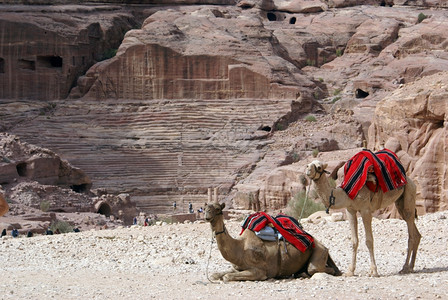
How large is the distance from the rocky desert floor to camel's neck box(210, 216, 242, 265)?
41 cm

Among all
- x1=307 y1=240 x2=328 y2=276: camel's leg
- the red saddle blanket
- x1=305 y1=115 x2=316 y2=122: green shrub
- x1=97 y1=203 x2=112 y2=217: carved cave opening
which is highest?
x1=305 y1=115 x2=316 y2=122: green shrub

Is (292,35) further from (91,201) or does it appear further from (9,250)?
(9,250)

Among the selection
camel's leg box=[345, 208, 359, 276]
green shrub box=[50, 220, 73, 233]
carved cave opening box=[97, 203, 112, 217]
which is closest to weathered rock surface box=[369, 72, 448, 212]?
camel's leg box=[345, 208, 359, 276]

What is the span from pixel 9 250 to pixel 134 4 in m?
56.8

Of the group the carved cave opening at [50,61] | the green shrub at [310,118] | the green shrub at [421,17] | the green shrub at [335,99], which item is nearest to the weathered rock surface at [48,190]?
the green shrub at [310,118]

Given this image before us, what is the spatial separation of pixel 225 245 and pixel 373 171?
94.4 inches

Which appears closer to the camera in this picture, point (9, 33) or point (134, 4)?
point (9, 33)

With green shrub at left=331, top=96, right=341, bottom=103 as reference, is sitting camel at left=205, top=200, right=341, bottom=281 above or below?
below

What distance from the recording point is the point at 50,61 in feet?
201

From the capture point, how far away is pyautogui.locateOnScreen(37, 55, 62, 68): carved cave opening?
60.7m

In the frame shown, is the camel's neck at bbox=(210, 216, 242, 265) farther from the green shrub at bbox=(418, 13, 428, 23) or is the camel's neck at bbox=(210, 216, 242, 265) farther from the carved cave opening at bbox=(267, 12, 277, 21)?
the carved cave opening at bbox=(267, 12, 277, 21)

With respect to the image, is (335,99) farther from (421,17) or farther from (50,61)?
(50,61)

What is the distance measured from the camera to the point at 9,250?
57.6 ft

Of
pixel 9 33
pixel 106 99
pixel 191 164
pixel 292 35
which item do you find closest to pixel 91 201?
pixel 191 164
